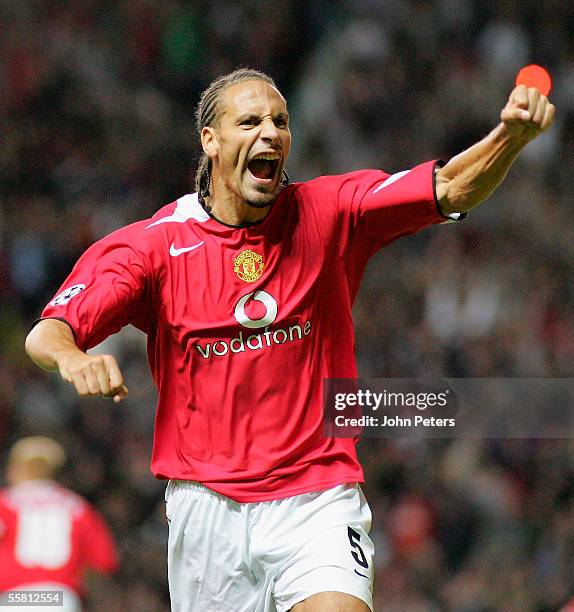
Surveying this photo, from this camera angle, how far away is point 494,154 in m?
3.98

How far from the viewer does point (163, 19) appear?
38.1ft

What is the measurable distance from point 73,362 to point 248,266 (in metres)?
0.93

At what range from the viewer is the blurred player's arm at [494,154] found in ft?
12.5

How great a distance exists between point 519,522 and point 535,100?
587 centimetres

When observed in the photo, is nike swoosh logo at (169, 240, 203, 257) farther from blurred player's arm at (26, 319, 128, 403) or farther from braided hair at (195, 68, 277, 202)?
blurred player's arm at (26, 319, 128, 403)

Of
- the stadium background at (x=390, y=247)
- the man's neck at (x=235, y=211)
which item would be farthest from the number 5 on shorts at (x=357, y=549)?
the stadium background at (x=390, y=247)

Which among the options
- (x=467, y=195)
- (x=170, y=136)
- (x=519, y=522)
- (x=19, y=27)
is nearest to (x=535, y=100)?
(x=467, y=195)

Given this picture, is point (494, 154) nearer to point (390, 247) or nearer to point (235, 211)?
point (235, 211)

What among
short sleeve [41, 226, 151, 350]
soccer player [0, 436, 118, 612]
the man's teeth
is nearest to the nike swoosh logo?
short sleeve [41, 226, 151, 350]

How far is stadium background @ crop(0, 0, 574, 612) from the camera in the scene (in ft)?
29.9

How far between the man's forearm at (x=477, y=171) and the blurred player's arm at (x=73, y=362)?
1.25 meters

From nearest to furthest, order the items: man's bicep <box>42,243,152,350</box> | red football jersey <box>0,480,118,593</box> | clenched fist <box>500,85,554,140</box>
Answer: clenched fist <box>500,85,554,140</box> < man's bicep <box>42,243,152,350</box> < red football jersey <box>0,480,118,593</box>

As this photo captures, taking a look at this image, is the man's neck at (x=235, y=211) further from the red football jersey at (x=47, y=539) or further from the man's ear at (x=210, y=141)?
the red football jersey at (x=47, y=539)

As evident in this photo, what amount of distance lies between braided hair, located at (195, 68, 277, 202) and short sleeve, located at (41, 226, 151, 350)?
16.3 inches
